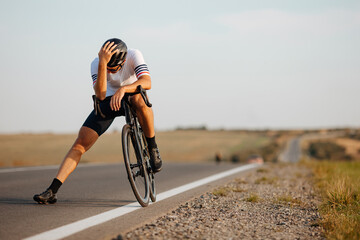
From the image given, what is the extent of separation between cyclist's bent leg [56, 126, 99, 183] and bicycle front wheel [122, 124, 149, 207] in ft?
1.43

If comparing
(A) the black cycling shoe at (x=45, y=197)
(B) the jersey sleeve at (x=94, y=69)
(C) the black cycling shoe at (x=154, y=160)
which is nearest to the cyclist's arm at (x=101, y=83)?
(B) the jersey sleeve at (x=94, y=69)

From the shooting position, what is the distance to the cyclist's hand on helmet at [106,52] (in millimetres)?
4828

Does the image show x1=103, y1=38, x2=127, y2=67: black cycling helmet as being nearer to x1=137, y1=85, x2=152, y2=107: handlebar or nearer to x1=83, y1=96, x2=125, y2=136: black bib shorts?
x1=137, y1=85, x2=152, y2=107: handlebar

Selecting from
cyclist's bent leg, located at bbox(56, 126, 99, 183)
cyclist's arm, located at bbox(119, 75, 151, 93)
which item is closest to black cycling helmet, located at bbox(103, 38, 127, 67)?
cyclist's arm, located at bbox(119, 75, 151, 93)

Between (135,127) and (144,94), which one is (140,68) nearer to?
(144,94)

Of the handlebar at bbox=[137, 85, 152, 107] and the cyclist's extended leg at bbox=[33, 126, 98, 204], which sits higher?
the handlebar at bbox=[137, 85, 152, 107]

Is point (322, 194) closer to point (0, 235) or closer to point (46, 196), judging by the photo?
point (46, 196)

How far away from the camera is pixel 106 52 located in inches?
190

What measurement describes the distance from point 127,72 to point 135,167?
3.69 feet

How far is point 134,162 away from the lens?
5.59 m

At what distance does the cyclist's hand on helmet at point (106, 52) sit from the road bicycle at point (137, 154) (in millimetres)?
472

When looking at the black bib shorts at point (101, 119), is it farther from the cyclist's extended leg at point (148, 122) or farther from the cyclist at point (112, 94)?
the cyclist's extended leg at point (148, 122)

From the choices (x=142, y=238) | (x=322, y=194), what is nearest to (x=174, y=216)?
(x=142, y=238)

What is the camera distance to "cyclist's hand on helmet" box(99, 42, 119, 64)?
15.8 feet
